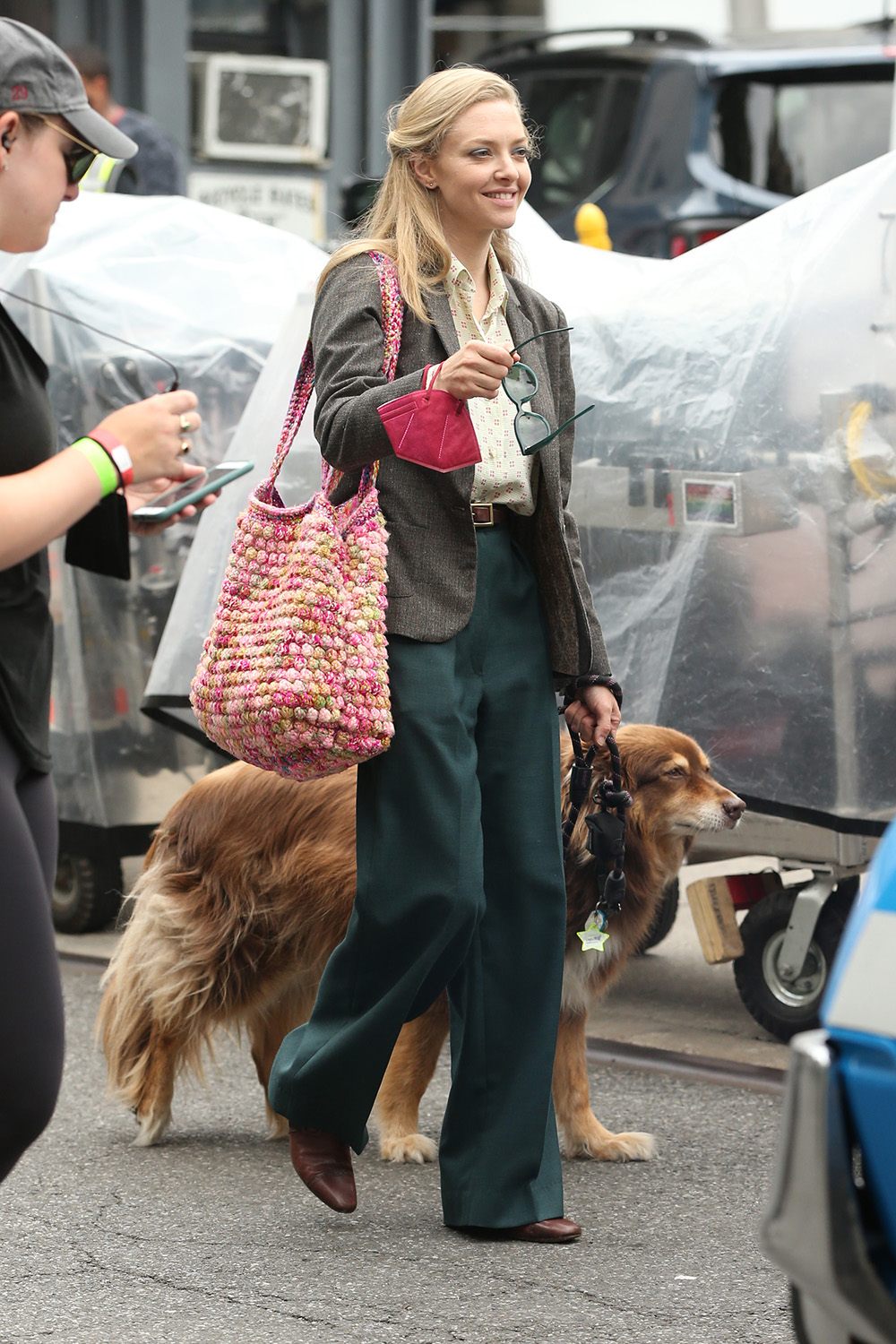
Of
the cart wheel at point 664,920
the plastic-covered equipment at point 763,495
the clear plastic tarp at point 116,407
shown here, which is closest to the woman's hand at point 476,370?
the plastic-covered equipment at point 763,495

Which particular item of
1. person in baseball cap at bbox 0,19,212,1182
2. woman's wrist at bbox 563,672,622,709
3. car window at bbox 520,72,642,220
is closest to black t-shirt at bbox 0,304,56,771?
person in baseball cap at bbox 0,19,212,1182

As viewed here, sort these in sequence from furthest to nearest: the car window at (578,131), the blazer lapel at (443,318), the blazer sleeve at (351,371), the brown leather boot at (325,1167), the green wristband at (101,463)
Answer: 1. the car window at (578,131)
2. the brown leather boot at (325,1167)
3. the blazer lapel at (443,318)
4. the blazer sleeve at (351,371)
5. the green wristband at (101,463)

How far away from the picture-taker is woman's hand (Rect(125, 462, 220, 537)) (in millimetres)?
2309

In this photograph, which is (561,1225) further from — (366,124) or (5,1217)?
(366,124)

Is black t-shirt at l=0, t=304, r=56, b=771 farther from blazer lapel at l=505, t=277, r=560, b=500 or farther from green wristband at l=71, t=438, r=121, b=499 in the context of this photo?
blazer lapel at l=505, t=277, r=560, b=500

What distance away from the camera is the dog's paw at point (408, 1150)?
149 inches

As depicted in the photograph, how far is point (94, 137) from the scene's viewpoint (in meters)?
2.27

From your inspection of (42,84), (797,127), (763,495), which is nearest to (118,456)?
(42,84)

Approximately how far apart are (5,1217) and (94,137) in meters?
2.12

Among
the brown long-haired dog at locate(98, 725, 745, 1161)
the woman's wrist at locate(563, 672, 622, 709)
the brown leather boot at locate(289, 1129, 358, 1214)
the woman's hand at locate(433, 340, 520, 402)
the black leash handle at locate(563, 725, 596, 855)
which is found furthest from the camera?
the brown long-haired dog at locate(98, 725, 745, 1161)

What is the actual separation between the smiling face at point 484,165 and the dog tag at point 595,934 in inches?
53.9

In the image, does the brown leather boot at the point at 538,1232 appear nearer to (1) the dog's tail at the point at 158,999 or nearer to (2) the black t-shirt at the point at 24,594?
(1) the dog's tail at the point at 158,999

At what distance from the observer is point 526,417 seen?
2969 millimetres

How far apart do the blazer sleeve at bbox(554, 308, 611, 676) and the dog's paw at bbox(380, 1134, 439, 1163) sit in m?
1.15
